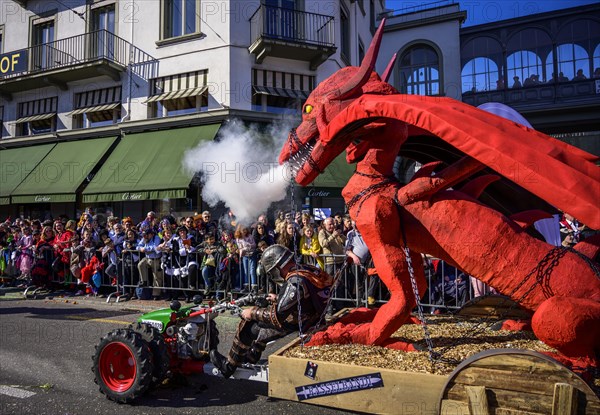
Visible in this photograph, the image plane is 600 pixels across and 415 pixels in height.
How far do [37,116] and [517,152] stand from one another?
67.3 feet

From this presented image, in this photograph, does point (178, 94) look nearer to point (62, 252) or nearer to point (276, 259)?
point (62, 252)

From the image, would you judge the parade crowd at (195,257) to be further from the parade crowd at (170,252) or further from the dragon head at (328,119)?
the dragon head at (328,119)

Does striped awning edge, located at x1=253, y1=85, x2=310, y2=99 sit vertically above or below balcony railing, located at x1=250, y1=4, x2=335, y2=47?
below

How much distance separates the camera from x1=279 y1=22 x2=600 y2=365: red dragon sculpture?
2670mm

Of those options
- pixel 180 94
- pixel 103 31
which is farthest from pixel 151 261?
pixel 103 31

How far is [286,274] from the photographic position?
4477mm

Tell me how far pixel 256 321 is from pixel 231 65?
1205 cm

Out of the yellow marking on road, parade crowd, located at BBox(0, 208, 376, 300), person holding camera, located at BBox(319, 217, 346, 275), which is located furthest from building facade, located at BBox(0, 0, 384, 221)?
person holding camera, located at BBox(319, 217, 346, 275)

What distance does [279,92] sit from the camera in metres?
14.9

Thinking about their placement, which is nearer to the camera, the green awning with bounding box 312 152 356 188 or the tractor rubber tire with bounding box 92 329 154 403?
the tractor rubber tire with bounding box 92 329 154 403

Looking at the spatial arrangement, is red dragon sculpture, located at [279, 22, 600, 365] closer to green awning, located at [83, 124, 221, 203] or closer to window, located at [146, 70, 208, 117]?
green awning, located at [83, 124, 221, 203]

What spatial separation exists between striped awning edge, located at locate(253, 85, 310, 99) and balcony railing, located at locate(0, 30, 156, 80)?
4404 mm

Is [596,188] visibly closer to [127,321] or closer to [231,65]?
[127,321]

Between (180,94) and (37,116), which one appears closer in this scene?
(180,94)
